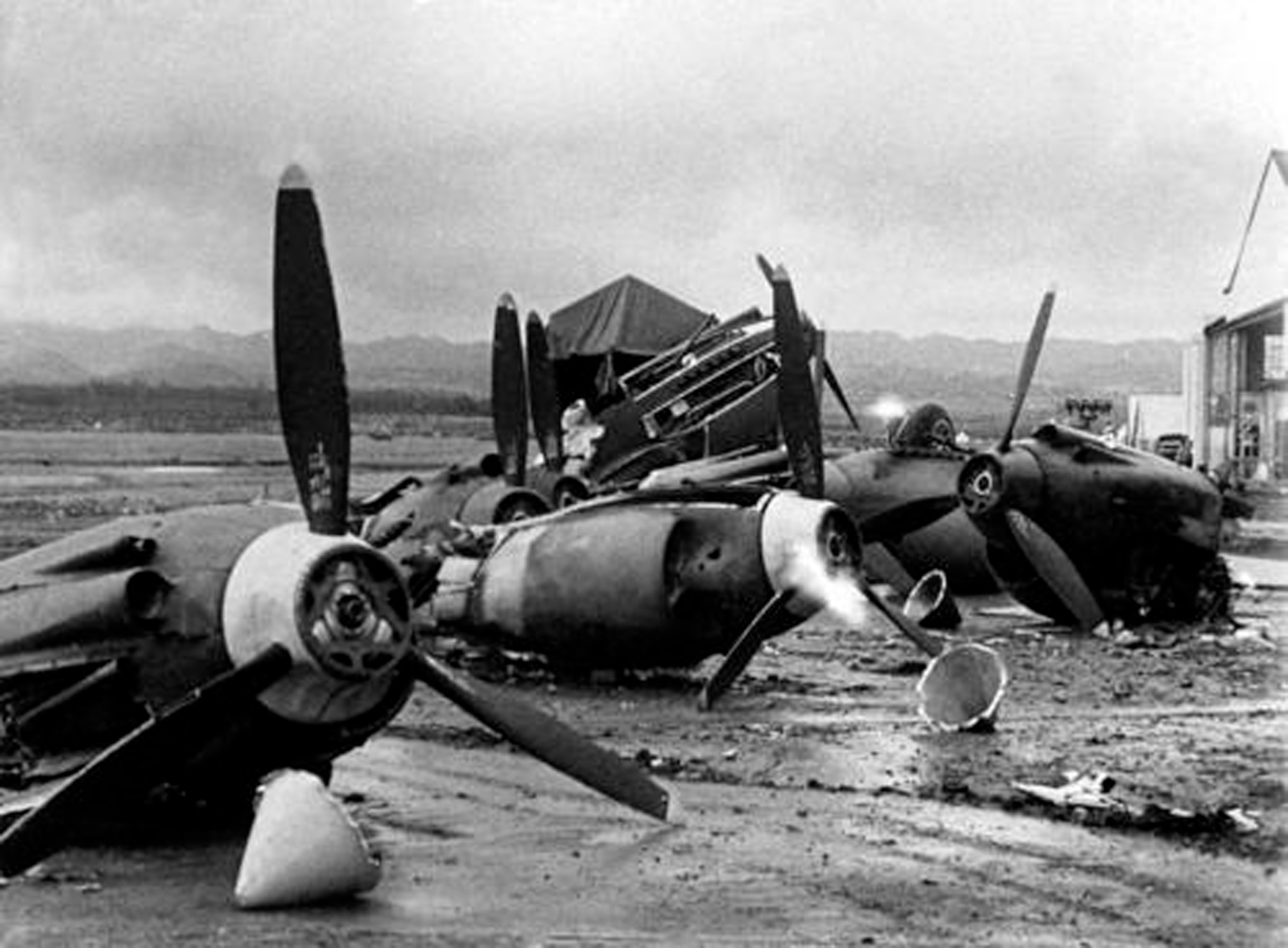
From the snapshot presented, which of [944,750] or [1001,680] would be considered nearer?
[944,750]

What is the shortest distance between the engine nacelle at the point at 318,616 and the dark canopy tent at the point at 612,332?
889 inches

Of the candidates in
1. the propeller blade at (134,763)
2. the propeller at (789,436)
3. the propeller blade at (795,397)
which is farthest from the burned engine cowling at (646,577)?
the propeller blade at (134,763)

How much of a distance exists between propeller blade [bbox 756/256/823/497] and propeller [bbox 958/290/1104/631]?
438 cm

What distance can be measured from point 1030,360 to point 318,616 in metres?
13.4

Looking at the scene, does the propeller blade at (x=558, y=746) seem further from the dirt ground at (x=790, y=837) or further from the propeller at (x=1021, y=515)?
the propeller at (x=1021, y=515)

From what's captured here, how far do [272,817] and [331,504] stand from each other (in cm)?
157

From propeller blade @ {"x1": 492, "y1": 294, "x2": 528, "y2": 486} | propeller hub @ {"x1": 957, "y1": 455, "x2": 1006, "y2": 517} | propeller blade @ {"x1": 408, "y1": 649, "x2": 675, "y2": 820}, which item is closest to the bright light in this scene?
propeller hub @ {"x1": 957, "y1": 455, "x2": 1006, "y2": 517}

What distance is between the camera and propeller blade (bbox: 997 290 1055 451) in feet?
65.7

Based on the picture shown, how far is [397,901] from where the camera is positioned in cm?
863

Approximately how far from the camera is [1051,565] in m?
19.1

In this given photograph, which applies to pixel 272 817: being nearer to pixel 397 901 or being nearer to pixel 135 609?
pixel 397 901

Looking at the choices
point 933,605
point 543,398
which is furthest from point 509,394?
point 933,605

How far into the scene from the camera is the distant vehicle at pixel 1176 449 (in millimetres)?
38312

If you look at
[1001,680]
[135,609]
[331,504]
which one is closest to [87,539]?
[135,609]
